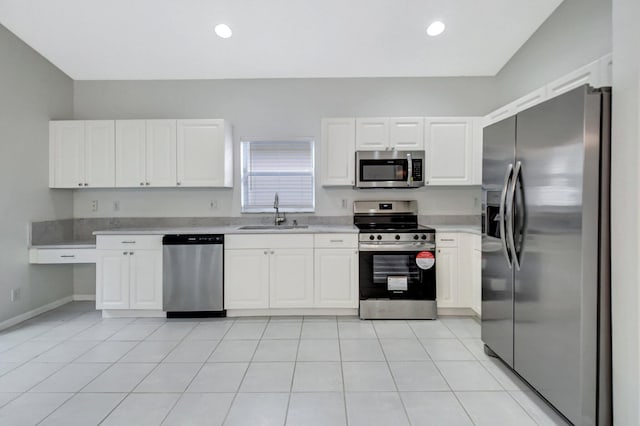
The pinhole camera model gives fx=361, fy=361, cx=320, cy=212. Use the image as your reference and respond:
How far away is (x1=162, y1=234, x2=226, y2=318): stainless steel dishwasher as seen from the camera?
12.0 ft

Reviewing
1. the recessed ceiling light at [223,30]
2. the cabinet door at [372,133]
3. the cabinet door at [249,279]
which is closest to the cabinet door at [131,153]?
the recessed ceiling light at [223,30]

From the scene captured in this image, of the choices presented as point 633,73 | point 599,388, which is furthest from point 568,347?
point 633,73

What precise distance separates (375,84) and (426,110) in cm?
69

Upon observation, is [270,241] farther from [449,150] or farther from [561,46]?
[561,46]

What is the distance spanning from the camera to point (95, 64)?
4.05 m

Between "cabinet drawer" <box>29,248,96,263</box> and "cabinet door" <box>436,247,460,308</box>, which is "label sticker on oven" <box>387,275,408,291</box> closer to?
"cabinet door" <box>436,247,460,308</box>

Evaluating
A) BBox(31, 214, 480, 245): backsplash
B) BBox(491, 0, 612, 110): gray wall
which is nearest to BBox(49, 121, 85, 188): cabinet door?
BBox(31, 214, 480, 245): backsplash

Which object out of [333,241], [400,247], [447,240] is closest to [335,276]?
[333,241]

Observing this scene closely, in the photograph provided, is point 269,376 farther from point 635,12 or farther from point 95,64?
point 95,64

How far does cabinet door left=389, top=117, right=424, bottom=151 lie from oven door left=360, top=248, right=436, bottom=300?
1199 millimetres

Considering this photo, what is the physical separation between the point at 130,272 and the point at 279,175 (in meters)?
1.93

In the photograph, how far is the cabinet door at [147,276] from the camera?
3.68 m

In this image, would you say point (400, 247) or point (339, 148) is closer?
point (400, 247)

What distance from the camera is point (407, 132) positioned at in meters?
4.00
